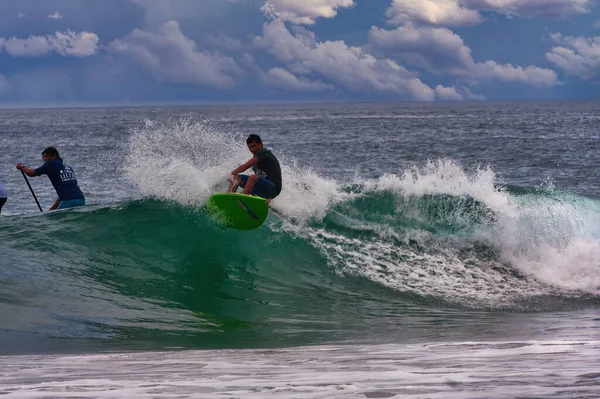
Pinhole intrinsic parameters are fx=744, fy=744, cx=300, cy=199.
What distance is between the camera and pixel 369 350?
6.85 m

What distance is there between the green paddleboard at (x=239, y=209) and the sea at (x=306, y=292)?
1.34ft

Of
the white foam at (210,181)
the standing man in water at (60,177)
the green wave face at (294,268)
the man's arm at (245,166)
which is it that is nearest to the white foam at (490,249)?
the green wave face at (294,268)

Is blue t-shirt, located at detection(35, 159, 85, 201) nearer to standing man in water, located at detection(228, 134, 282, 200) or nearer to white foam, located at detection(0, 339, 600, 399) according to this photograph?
standing man in water, located at detection(228, 134, 282, 200)

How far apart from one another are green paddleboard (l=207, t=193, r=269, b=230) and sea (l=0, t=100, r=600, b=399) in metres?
0.41

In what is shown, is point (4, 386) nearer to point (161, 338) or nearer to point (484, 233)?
point (161, 338)

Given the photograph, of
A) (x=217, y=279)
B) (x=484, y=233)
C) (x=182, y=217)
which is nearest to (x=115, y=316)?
(x=217, y=279)

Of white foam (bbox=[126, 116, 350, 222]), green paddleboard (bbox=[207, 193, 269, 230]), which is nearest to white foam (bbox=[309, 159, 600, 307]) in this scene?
white foam (bbox=[126, 116, 350, 222])

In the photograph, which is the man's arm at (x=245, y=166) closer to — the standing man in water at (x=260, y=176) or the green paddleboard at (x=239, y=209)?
the standing man in water at (x=260, y=176)

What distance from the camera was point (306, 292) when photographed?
10922mm

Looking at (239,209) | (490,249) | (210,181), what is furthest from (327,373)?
(490,249)

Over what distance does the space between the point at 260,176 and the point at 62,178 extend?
3.97 m

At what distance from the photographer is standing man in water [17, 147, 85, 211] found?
43.5ft

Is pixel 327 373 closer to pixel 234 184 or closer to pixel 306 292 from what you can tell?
pixel 306 292

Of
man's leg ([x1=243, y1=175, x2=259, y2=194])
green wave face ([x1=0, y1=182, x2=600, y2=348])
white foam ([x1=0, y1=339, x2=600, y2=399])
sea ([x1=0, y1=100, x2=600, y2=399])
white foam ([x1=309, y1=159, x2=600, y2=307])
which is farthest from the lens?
man's leg ([x1=243, y1=175, x2=259, y2=194])
